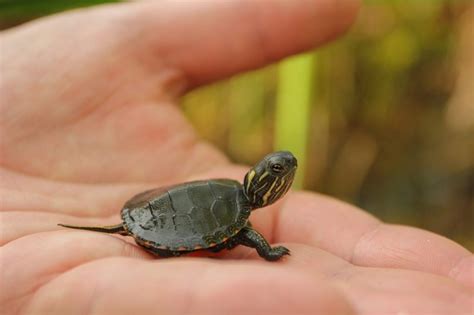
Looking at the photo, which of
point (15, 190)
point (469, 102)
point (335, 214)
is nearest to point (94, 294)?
point (15, 190)

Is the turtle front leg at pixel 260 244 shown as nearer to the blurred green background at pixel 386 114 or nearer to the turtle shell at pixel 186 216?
the turtle shell at pixel 186 216

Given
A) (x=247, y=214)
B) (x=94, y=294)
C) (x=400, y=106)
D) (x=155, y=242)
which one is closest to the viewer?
(x=94, y=294)

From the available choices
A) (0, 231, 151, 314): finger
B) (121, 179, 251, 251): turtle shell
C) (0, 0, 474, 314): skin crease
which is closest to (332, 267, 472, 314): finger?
(0, 0, 474, 314): skin crease

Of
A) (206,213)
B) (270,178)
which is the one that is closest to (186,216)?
(206,213)

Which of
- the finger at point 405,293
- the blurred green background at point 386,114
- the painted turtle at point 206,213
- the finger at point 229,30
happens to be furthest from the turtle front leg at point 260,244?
the blurred green background at point 386,114

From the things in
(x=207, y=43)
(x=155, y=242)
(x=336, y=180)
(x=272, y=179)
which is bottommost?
(x=336, y=180)

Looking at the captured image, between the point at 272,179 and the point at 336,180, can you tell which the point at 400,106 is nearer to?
the point at 336,180

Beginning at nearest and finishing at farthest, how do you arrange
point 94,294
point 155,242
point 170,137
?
point 94,294 < point 155,242 < point 170,137
